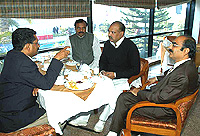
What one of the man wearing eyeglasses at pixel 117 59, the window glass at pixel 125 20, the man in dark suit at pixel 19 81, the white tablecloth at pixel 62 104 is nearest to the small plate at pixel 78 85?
the white tablecloth at pixel 62 104

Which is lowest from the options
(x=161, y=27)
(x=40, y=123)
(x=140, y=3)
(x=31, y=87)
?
(x=40, y=123)

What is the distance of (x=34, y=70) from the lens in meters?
1.60

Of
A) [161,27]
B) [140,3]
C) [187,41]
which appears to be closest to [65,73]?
[187,41]

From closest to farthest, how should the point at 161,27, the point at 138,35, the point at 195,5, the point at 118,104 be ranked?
the point at 118,104, the point at 138,35, the point at 161,27, the point at 195,5

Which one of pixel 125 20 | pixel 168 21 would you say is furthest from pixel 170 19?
pixel 125 20

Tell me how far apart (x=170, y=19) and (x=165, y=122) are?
4913 mm

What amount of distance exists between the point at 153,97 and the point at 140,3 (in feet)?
11.2

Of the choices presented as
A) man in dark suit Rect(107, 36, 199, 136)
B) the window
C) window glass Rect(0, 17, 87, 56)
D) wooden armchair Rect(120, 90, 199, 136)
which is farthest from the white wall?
wooden armchair Rect(120, 90, 199, 136)

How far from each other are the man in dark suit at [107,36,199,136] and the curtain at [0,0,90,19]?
2.04 m

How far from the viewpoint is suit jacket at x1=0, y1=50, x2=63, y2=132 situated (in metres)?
1.59

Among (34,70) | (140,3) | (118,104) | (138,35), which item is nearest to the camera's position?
(34,70)

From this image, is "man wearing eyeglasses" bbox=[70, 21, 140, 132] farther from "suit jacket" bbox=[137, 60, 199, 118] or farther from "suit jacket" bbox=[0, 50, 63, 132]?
"suit jacket" bbox=[0, 50, 63, 132]

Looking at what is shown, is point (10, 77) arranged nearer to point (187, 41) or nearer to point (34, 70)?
point (34, 70)

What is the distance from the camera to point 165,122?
185 cm
